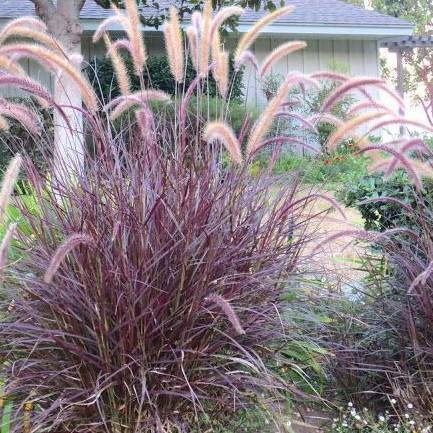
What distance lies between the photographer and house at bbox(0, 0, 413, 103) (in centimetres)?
1482

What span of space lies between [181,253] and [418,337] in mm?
1268

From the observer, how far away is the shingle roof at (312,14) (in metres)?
14.2

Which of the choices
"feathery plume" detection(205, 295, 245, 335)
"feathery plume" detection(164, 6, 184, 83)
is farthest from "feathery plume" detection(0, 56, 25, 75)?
"feathery plume" detection(205, 295, 245, 335)

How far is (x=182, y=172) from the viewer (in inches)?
119

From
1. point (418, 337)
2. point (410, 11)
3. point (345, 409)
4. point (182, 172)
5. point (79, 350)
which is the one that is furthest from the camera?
point (410, 11)

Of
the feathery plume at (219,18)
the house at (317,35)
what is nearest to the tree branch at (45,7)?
the house at (317,35)

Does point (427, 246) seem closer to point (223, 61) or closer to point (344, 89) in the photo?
point (344, 89)

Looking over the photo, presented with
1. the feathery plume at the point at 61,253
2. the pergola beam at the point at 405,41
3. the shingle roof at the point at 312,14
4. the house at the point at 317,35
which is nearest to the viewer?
the feathery plume at the point at 61,253

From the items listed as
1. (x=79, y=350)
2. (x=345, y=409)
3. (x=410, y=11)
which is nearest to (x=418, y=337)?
(x=345, y=409)

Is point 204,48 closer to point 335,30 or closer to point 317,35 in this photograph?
point 335,30

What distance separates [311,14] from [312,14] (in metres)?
0.02

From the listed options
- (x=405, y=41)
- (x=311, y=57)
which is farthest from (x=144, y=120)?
(x=405, y=41)

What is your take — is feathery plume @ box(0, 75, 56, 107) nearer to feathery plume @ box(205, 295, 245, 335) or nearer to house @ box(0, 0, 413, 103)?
feathery plume @ box(205, 295, 245, 335)

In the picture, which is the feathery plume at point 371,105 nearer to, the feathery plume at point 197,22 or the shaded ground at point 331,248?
the shaded ground at point 331,248
